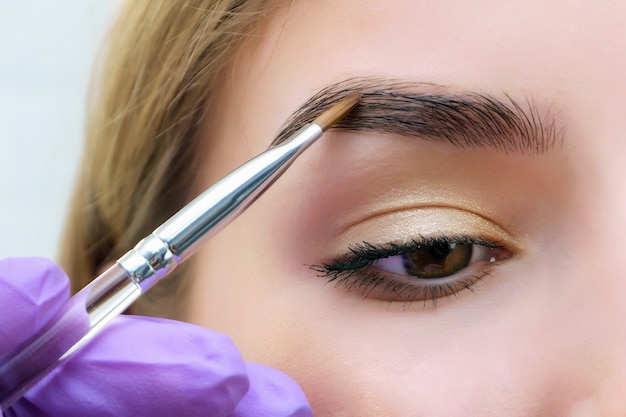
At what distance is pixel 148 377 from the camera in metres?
0.60

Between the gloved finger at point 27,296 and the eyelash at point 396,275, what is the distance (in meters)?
0.27

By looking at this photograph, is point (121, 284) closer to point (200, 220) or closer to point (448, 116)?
point (200, 220)

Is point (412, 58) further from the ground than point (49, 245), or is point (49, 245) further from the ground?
point (49, 245)

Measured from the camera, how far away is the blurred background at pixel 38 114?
1.67m

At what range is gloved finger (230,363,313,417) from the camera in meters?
0.66

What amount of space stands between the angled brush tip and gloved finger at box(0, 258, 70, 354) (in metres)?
0.27

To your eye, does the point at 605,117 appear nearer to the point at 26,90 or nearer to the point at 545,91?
the point at 545,91

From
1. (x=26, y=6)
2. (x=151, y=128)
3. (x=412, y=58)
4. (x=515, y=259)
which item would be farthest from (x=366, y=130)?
(x=26, y=6)

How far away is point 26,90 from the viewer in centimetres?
170

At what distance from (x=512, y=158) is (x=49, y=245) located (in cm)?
124

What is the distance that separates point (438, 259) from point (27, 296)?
382mm

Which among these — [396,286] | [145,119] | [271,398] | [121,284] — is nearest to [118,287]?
[121,284]

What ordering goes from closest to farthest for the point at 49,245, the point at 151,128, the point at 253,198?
the point at 253,198 → the point at 151,128 → the point at 49,245

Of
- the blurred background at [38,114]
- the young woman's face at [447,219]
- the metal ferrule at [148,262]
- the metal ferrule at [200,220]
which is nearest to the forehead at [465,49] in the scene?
the young woman's face at [447,219]
